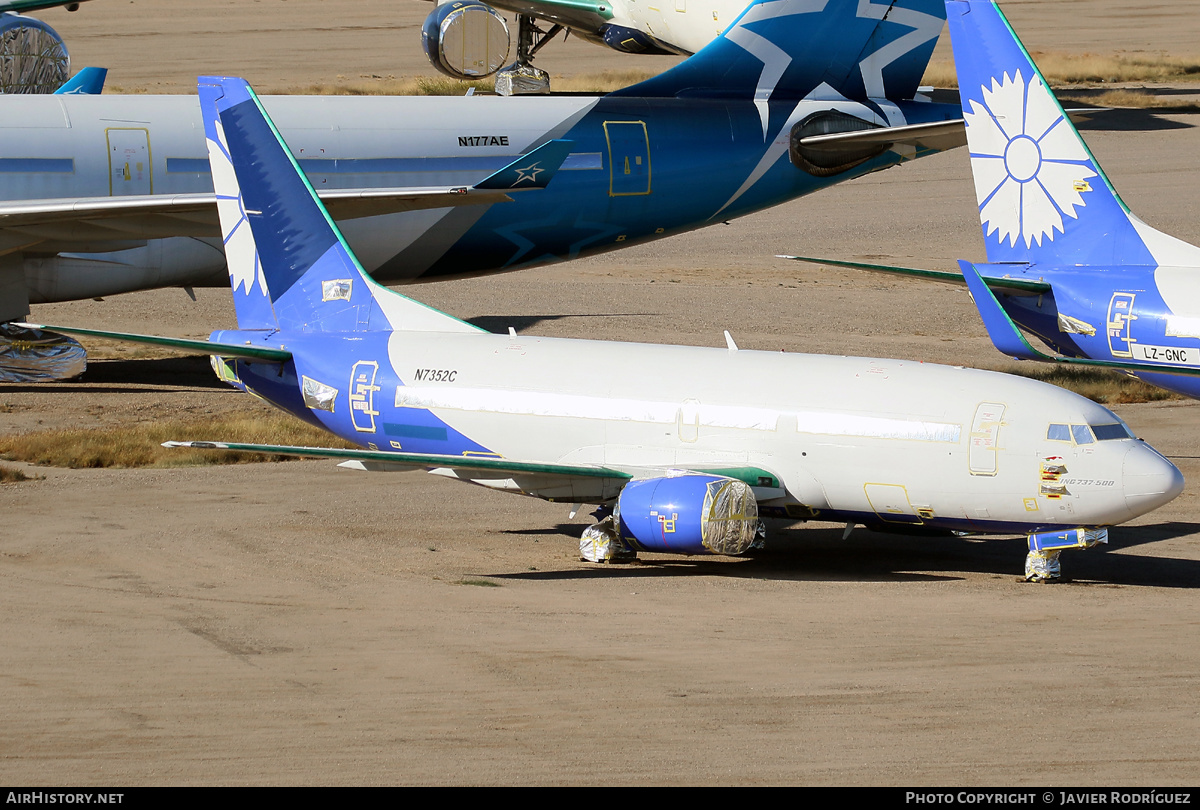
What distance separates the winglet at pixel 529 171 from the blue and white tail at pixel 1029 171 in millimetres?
9525

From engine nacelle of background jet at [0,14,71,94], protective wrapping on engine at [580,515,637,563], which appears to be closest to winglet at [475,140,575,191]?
protective wrapping on engine at [580,515,637,563]

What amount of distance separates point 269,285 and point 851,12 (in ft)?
68.3

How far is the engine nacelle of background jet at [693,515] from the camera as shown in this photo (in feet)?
65.8

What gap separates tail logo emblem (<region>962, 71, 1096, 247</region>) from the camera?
28297 mm

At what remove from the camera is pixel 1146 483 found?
63.0 ft

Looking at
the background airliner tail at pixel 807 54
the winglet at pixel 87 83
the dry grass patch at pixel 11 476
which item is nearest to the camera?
the dry grass patch at pixel 11 476

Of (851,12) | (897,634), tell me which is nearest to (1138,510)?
(897,634)

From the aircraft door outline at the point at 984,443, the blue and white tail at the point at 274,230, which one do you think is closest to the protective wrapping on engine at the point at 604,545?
the aircraft door outline at the point at 984,443

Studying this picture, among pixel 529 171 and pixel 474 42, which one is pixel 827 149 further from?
pixel 474 42

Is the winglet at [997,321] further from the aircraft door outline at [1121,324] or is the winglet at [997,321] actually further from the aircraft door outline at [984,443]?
the aircraft door outline at [984,443]

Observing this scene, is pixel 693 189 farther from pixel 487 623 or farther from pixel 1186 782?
pixel 1186 782

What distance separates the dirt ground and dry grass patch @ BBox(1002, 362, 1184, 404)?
53.7 inches

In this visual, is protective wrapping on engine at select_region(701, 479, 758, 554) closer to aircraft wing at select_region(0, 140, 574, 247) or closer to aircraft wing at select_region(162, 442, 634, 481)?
aircraft wing at select_region(162, 442, 634, 481)

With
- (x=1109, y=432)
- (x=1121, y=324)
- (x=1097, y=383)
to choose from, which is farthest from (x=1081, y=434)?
(x=1097, y=383)
